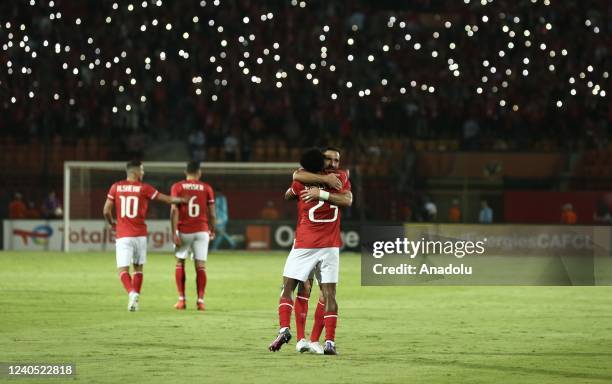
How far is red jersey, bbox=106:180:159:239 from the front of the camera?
A: 1759cm

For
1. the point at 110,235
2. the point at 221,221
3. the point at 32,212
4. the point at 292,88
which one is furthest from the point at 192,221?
the point at 292,88

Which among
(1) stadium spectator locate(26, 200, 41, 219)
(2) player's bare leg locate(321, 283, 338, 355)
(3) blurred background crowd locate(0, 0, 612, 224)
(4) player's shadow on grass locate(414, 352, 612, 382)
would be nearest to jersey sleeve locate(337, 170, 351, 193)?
Answer: (2) player's bare leg locate(321, 283, 338, 355)

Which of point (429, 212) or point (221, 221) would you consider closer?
point (221, 221)

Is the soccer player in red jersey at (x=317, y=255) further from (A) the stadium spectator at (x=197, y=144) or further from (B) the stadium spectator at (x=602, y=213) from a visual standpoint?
(A) the stadium spectator at (x=197, y=144)

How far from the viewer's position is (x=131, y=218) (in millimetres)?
17688

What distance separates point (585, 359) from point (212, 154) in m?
28.6

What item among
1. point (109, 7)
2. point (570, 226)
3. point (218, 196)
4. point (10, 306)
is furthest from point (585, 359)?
point (109, 7)

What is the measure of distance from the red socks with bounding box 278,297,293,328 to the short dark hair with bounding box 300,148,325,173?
1414 millimetres

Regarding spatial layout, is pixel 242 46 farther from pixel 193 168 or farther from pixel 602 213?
pixel 193 168

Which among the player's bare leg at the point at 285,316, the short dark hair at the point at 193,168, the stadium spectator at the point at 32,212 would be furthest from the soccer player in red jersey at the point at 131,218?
the stadium spectator at the point at 32,212

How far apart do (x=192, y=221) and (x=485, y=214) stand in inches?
784

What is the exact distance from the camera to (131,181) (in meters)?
17.7

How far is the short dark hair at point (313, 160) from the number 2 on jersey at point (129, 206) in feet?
20.8

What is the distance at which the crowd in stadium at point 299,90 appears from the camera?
3962cm
